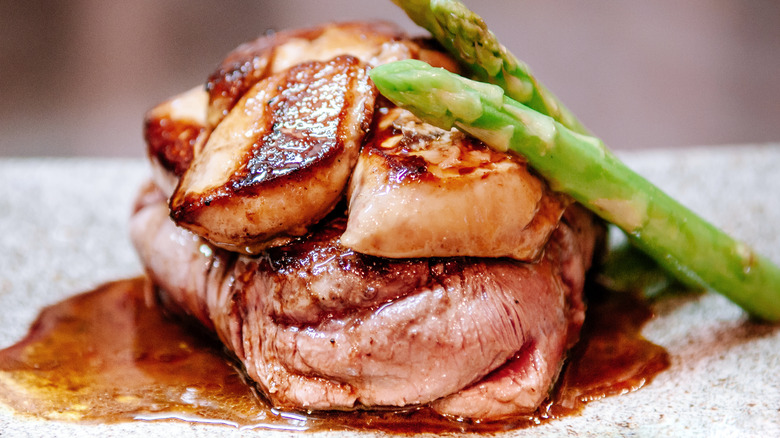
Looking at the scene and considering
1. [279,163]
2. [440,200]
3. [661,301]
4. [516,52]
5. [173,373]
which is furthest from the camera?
[516,52]

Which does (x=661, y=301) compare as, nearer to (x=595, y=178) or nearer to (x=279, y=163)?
(x=595, y=178)

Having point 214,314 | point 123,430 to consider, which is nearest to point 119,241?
point 214,314

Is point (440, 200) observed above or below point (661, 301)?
above

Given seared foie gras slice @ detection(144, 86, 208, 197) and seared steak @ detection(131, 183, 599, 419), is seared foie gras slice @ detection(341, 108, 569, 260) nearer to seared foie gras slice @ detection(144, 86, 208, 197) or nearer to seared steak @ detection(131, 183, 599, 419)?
seared steak @ detection(131, 183, 599, 419)

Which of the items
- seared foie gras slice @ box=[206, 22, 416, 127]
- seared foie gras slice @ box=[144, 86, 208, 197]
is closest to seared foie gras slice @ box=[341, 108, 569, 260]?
seared foie gras slice @ box=[206, 22, 416, 127]

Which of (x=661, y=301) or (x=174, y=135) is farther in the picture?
(x=661, y=301)

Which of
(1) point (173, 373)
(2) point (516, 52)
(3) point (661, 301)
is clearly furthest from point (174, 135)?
(2) point (516, 52)
